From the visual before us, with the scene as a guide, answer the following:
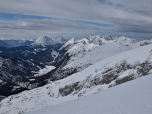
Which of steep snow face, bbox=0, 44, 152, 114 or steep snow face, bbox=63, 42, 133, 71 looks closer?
steep snow face, bbox=0, 44, 152, 114

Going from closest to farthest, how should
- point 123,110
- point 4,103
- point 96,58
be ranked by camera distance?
point 123,110
point 4,103
point 96,58

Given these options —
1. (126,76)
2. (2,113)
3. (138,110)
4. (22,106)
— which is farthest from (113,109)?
(2,113)

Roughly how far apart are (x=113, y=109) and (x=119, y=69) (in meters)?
40.6

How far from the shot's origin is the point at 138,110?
14.1 metres

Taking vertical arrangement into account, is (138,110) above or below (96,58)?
above

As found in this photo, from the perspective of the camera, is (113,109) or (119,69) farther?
(119,69)

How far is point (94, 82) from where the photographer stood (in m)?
57.8

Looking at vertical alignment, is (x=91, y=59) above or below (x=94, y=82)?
below

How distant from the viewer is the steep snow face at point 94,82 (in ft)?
150

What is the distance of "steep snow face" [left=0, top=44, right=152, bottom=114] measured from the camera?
45.7m

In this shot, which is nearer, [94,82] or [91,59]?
[94,82]

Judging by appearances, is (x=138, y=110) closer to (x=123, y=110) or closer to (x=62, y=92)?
(x=123, y=110)

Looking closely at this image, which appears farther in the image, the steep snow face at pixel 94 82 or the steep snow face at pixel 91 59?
the steep snow face at pixel 91 59

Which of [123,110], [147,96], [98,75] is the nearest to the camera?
[123,110]
